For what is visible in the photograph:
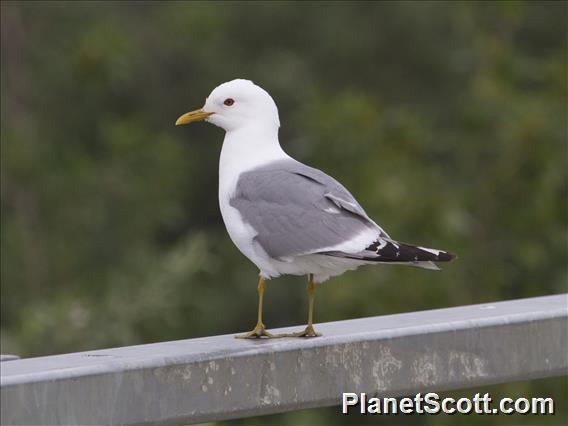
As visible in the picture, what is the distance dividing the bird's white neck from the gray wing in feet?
0.21

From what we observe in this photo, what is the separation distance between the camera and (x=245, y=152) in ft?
11.1

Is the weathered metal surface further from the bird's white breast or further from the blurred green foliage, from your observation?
the blurred green foliage

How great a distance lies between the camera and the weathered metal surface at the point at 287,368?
226 centimetres

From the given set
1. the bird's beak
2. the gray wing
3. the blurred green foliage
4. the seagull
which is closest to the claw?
the seagull

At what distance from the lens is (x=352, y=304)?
19.3 ft

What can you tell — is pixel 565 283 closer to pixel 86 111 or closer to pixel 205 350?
pixel 86 111

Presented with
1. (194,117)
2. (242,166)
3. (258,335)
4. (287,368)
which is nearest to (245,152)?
(242,166)

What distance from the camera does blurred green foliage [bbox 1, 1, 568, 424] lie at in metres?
5.89

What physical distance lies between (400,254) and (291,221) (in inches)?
14.0

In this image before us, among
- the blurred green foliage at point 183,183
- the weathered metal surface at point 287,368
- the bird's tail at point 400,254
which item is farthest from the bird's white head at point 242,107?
the blurred green foliage at point 183,183

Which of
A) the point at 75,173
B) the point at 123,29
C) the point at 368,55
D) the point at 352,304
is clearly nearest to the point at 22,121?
the point at 75,173

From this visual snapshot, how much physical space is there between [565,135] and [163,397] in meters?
3.95

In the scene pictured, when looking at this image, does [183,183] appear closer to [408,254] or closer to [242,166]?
[242,166]

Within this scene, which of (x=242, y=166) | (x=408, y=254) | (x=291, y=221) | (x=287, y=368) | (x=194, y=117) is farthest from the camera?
(x=194, y=117)
